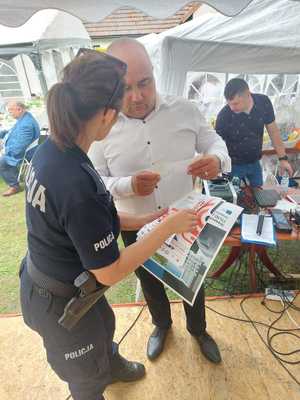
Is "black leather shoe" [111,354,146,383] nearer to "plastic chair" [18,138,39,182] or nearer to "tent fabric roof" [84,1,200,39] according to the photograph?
"plastic chair" [18,138,39,182]

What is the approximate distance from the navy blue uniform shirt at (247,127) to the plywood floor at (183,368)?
1.39m

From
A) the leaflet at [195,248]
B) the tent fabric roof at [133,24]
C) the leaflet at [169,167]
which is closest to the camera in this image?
the leaflet at [195,248]

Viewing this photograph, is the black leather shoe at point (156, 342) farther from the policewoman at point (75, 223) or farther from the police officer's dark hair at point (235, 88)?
the police officer's dark hair at point (235, 88)

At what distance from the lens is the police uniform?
72 centimetres

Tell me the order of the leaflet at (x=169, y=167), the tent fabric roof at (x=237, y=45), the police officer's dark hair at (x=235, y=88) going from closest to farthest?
1. the leaflet at (x=169, y=167)
2. the police officer's dark hair at (x=235, y=88)
3. the tent fabric roof at (x=237, y=45)

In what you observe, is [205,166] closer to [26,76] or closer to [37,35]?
[37,35]

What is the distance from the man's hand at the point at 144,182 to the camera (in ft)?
3.93

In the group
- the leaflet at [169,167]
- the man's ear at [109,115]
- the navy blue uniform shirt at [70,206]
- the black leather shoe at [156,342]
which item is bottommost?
the black leather shoe at [156,342]

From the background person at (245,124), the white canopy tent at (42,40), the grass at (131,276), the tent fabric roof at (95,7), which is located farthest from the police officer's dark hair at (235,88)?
the white canopy tent at (42,40)

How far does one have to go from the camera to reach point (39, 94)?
299 inches

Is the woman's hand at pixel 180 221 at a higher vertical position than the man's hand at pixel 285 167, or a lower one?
higher

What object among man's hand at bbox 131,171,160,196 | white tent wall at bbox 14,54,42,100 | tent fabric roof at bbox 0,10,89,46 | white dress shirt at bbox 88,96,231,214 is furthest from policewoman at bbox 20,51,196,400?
white tent wall at bbox 14,54,42,100

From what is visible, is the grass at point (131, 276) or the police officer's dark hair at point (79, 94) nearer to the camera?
the police officer's dark hair at point (79, 94)

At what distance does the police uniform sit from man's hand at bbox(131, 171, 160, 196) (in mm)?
352
